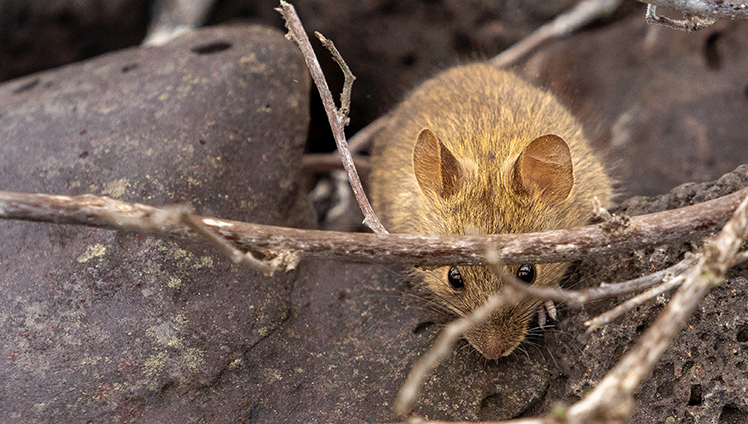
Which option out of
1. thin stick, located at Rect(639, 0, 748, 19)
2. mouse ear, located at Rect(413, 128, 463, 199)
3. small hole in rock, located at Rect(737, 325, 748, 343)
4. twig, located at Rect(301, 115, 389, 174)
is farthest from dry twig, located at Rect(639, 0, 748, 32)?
twig, located at Rect(301, 115, 389, 174)

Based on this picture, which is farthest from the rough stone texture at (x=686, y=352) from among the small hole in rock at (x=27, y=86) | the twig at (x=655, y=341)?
the small hole in rock at (x=27, y=86)

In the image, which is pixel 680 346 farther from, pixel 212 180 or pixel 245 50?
pixel 245 50

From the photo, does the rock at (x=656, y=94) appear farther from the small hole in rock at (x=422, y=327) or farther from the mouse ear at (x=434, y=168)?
the small hole in rock at (x=422, y=327)

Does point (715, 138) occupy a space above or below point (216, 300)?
above

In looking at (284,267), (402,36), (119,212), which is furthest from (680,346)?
(402,36)

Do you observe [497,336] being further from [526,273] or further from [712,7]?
[712,7]

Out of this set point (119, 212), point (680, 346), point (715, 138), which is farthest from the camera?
point (715, 138)
